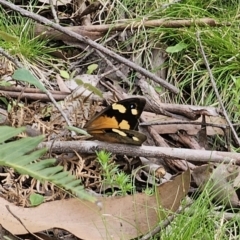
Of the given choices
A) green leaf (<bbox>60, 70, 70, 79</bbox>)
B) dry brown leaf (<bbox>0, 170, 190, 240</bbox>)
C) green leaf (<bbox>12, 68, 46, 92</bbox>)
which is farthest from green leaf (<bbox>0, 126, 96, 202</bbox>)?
green leaf (<bbox>60, 70, 70, 79</bbox>)

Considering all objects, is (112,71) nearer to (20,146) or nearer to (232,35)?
(232,35)

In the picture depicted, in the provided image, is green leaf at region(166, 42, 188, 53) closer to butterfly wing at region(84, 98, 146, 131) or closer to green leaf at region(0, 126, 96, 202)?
butterfly wing at region(84, 98, 146, 131)

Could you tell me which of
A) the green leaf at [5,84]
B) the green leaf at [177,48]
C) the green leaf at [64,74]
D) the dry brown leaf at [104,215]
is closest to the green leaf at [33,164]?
the dry brown leaf at [104,215]

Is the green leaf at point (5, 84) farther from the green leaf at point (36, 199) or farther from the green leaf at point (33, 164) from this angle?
the green leaf at point (33, 164)

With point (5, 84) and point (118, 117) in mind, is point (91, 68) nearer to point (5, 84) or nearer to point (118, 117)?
point (5, 84)

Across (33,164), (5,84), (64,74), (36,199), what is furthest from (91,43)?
(33,164)

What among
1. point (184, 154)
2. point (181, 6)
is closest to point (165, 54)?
point (181, 6)
